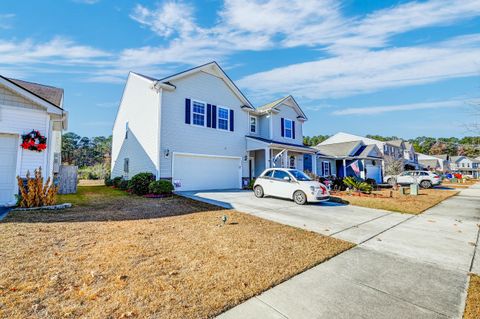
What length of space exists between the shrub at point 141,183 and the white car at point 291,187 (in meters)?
5.99

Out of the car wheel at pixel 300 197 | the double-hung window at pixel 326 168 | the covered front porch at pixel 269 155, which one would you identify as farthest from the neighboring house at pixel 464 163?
the car wheel at pixel 300 197

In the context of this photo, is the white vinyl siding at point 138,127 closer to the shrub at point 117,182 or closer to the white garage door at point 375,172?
the shrub at point 117,182

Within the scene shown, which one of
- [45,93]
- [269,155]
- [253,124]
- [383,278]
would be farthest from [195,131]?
[383,278]

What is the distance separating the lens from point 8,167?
8.62m

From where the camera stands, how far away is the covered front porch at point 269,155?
635 inches

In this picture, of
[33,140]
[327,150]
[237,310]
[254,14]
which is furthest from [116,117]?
[327,150]

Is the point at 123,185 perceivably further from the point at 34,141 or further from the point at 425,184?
the point at 425,184

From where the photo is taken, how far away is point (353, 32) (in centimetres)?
944

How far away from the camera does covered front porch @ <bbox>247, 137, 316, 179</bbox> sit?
16.1 m

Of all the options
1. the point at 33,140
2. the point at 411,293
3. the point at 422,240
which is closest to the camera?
the point at 411,293

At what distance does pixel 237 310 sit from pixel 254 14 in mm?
9839

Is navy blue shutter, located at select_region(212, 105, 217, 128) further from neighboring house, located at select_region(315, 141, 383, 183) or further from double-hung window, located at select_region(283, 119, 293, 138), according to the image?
neighboring house, located at select_region(315, 141, 383, 183)

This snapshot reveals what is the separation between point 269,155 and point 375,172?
21.9m

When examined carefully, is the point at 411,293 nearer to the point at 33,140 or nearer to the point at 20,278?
the point at 20,278
